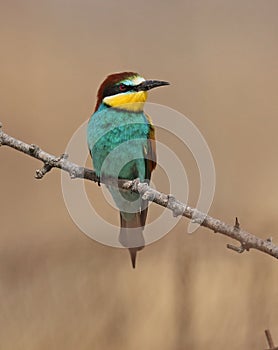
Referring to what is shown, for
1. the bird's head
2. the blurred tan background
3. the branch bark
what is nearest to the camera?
the branch bark

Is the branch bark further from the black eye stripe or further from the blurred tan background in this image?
the blurred tan background

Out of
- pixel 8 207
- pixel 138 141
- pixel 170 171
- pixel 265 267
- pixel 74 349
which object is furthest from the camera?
pixel 8 207

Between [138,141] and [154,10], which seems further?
[154,10]

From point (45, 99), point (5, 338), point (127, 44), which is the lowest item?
point (5, 338)

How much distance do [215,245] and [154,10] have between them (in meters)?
0.61

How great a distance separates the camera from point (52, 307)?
58.0 inches

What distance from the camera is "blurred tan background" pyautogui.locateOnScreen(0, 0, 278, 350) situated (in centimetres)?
146

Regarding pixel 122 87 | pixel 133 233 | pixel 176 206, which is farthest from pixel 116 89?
pixel 176 206

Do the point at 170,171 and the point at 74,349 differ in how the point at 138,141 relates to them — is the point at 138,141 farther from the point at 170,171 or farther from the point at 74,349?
the point at 74,349

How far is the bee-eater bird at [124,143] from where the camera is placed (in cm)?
115

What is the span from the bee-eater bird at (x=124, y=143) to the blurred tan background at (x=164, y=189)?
334mm

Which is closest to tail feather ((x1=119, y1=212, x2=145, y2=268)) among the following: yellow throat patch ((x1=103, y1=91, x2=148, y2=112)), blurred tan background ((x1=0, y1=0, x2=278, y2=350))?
yellow throat patch ((x1=103, y1=91, x2=148, y2=112))

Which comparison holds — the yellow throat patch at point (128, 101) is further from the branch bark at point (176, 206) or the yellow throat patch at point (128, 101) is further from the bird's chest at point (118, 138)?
the branch bark at point (176, 206)

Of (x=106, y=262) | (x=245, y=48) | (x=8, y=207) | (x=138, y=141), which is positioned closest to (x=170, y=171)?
(x=138, y=141)
